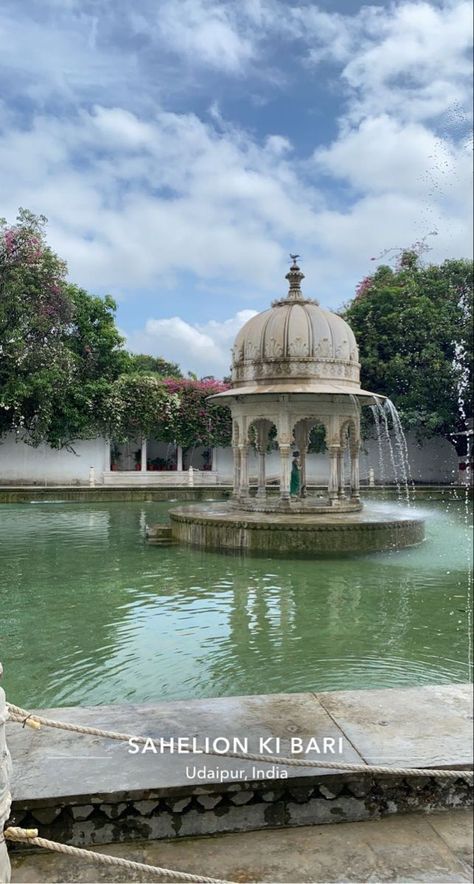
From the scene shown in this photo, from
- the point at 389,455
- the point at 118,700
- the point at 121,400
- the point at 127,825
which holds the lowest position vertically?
the point at 118,700

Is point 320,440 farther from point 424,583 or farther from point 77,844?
point 77,844

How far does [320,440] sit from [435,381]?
5.76 m

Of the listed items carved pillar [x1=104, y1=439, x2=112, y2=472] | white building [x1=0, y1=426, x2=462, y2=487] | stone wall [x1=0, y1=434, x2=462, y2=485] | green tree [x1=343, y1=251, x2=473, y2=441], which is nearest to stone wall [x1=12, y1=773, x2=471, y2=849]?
green tree [x1=343, y1=251, x2=473, y2=441]

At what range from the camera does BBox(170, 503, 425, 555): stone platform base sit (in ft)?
37.7

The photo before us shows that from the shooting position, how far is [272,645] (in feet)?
20.9

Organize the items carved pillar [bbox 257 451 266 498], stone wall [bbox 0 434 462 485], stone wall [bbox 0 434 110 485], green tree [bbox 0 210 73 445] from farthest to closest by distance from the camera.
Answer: stone wall [bbox 0 434 462 485] < stone wall [bbox 0 434 110 485] < carved pillar [bbox 257 451 266 498] < green tree [bbox 0 210 73 445]

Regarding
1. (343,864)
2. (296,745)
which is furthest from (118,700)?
(343,864)

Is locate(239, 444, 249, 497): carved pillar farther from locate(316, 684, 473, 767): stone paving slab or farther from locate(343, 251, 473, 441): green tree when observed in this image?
locate(343, 251, 473, 441): green tree

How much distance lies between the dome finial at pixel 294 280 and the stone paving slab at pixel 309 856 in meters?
12.8

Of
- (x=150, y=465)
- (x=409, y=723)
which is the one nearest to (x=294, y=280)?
(x=409, y=723)

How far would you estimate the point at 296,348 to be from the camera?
13820 millimetres

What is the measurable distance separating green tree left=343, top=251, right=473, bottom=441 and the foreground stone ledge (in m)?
23.8

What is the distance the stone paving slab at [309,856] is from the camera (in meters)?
2.47

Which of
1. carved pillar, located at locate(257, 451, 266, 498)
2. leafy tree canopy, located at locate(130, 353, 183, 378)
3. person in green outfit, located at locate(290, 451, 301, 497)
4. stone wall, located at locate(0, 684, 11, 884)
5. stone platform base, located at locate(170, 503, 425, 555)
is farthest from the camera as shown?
leafy tree canopy, located at locate(130, 353, 183, 378)
